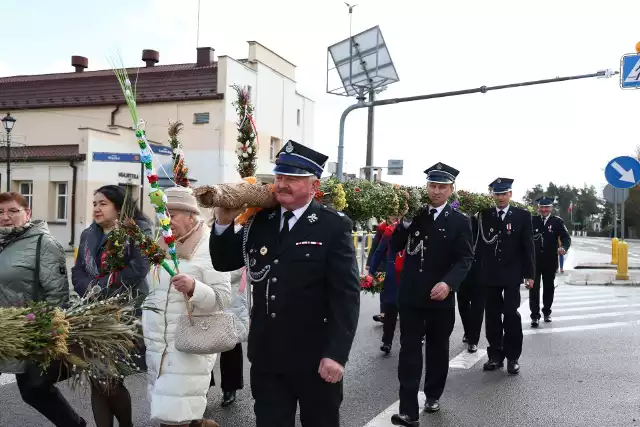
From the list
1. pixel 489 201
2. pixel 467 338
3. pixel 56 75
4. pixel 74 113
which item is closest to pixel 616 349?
pixel 467 338

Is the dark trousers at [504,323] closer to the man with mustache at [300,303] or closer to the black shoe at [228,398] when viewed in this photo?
the black shoe at [228,398]

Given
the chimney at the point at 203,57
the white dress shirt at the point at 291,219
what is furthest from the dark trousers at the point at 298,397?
the chimney at the point at 203,57

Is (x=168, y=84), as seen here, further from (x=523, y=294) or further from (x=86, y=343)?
(x=86, y=343)

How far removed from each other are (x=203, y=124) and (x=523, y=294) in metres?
21.5

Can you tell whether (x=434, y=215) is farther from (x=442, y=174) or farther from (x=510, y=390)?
(x=510, y=390)

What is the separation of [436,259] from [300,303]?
2522mm

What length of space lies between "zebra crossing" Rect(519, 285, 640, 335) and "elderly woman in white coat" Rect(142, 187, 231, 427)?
6915 millimetres

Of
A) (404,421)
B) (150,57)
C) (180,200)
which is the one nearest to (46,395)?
(180,200)

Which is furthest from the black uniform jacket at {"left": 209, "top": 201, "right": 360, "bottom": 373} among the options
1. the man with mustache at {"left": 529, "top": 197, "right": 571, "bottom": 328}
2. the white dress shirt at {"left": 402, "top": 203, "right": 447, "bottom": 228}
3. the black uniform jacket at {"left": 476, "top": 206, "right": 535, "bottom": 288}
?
the man with mustache at {"left": 529, "top": 197, "right": 571, "bottom": 328}

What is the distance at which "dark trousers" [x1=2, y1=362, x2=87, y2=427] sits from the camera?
4043 mm

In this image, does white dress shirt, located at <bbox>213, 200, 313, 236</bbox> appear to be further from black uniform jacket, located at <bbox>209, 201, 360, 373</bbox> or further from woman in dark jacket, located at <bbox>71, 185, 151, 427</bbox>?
woman in dark jacket, located at <bbox>71, 185, 151, 427</bbox>

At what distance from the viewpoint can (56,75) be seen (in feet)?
127

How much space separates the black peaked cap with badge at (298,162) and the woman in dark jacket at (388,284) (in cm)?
464

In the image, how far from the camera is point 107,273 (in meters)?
4.55
